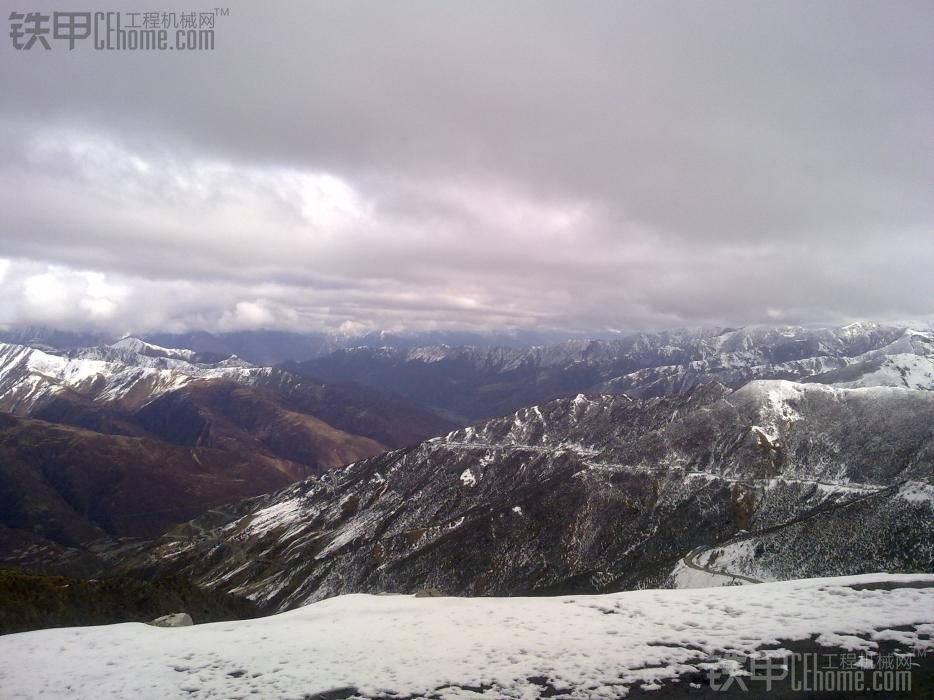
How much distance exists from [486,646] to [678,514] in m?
142

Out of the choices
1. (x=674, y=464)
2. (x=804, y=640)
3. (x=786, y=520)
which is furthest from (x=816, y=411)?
(x=804, y=640)

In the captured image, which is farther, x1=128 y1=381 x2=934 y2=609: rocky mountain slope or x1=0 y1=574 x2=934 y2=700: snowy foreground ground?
x1=128 y1=381 x2=934 y2=609: rocky mountain slope

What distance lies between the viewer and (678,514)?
141m

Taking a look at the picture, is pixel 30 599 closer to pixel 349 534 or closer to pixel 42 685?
pixel 42 685

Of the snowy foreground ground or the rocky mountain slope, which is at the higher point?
the snowy foreground ground

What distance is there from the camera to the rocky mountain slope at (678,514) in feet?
333

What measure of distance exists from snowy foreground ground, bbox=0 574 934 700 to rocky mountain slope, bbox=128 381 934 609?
93.9m

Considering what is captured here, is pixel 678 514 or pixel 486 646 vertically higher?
pixel 486 646

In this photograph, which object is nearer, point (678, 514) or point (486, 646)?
point (486, 646)

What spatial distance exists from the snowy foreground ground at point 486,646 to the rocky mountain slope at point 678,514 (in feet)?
308

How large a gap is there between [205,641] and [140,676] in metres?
3.17

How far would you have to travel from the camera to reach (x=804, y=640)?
16.2m

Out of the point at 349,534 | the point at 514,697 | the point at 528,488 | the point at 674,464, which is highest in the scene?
the point at 514,697

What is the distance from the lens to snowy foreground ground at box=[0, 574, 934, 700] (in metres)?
15.1
